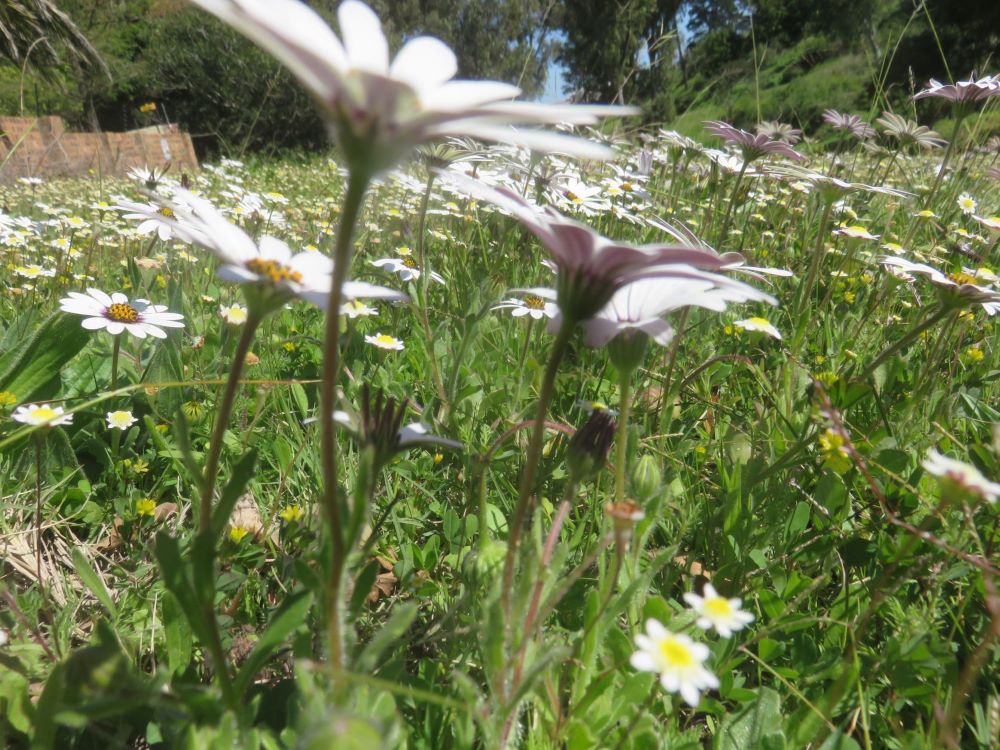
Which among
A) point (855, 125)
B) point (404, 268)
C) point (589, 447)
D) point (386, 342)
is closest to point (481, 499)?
point (589, 447)

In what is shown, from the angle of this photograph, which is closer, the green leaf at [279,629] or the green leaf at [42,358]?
the green leaf at [279,629]

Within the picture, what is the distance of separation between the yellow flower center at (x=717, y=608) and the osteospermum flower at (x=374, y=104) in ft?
1.75

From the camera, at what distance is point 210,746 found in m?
0.68

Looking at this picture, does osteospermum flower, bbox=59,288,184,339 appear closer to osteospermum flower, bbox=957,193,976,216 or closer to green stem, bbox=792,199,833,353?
green stem, bbox=792,199,833,353

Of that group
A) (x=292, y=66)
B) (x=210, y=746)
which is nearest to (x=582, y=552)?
(x=210, y=746)

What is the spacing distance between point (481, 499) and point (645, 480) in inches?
10.2

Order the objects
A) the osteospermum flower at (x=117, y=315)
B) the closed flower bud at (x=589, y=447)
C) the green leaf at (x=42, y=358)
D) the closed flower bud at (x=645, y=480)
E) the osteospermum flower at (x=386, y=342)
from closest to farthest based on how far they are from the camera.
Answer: the closed flower bud at (x=589, y=447), the closed flower bud at (x=645, y=480), the osteospermum flower at (x=117, y=315), the green leaf at (x=42, y=358), the osteospermum flower at (x=386, y=342)

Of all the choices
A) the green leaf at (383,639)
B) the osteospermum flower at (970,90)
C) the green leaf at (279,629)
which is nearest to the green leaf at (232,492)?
the green leaf at (279,629)

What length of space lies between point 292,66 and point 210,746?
626mm

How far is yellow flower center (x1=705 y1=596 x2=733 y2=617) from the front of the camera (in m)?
0.77

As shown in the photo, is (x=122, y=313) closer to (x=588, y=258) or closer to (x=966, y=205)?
(x=588, y=258)

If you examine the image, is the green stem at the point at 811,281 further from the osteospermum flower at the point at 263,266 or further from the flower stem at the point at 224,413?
the flower stem at the point at 224,413

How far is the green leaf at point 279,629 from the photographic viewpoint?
0.72 metres

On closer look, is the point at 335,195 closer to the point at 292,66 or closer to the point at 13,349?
the point at 13,349
